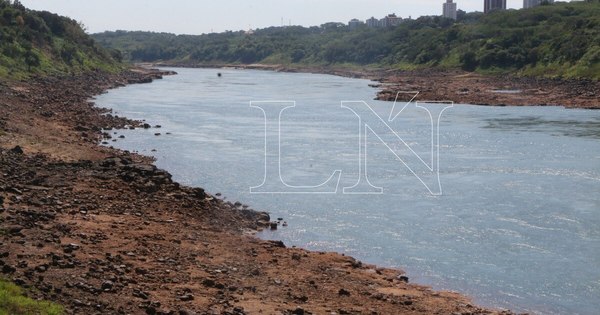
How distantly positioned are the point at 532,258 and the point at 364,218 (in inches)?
217

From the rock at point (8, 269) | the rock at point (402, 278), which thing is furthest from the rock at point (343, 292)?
the rock at point (8, 269)

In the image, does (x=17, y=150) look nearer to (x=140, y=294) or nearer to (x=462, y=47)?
(x=140, y=294)

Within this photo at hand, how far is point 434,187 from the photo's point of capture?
88.5ft

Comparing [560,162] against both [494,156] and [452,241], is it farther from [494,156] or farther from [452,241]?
[452,241]

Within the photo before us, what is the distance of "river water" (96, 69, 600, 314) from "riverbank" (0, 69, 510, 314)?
1.67 meters

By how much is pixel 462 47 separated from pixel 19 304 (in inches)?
3876

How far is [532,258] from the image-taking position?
59.6 ft

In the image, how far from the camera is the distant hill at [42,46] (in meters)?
63.2

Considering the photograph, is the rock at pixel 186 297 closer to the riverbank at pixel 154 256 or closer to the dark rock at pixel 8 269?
the riverbank at pixel 154 256

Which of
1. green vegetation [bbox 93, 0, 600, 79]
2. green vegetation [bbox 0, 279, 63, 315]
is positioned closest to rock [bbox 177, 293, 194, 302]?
green vegetation [bbox 0, 279, 63, 315]

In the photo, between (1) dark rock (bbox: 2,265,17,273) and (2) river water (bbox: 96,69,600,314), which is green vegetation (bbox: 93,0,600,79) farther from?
(1) dark rock (bbox: 2,265,17,273)

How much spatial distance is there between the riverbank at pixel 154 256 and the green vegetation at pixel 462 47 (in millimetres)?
59519

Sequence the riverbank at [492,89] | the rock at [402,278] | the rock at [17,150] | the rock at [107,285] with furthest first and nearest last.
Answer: the riverbank at [492,89] < the rock at [17,150] < the rock at [402,278] < the rock at [107,285]

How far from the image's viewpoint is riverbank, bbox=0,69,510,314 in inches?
502
